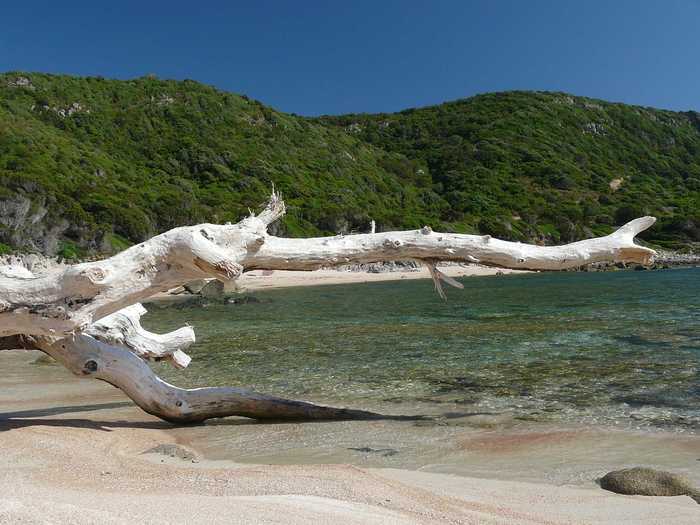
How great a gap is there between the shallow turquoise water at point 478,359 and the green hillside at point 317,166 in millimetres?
36089

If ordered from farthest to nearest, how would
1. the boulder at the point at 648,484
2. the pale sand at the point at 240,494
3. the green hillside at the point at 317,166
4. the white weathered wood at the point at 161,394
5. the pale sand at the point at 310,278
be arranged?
1. the green hillside at the point at 317,166
2. the pale sand at the point at 310,278
3. the white weathered wood at the point at 161,394
4. the boulder at the point at 648,484
5. the pale sand at the point at 240,494

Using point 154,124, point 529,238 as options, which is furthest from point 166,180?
point 529,238

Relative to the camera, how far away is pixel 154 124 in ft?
309

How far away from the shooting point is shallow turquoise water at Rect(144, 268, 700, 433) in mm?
8375

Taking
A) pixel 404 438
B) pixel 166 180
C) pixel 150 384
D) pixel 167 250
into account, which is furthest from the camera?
pixel 166 180

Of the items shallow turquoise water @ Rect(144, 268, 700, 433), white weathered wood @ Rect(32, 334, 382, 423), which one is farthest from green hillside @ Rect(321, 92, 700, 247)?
white weathered wood @ Rect(32, 334, 382, 423)

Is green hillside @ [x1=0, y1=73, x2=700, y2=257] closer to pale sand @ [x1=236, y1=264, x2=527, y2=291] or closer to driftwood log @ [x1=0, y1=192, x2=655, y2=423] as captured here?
pale sand @ [x1=236, y1=264, x2=527, y2=291]

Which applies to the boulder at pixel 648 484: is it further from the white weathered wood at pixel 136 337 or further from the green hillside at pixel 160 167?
the green hillside at pixel 160 167

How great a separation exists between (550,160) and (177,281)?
381ft

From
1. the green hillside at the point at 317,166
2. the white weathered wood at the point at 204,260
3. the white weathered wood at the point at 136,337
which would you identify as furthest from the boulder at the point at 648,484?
the green hillside at the point at 317,166

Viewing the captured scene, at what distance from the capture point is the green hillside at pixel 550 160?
84.1m

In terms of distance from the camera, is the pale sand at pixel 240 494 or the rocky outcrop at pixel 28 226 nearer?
the pale sand at pixel 240 494

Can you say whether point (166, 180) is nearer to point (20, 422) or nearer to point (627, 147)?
point (20, 422)

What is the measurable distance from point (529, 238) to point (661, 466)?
7346cm
